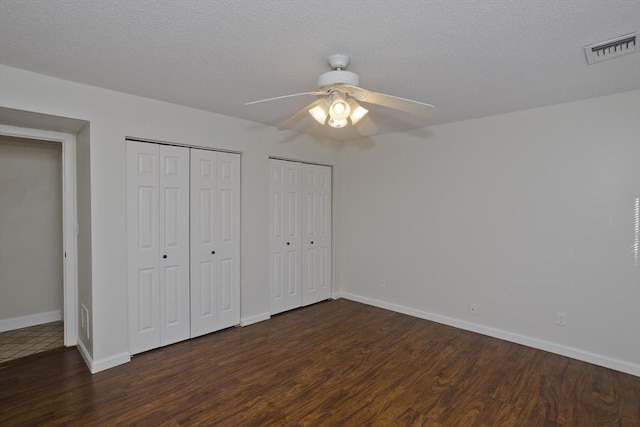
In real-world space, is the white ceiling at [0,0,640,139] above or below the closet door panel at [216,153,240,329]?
above

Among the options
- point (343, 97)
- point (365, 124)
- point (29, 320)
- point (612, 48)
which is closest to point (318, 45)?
point (343, 97)

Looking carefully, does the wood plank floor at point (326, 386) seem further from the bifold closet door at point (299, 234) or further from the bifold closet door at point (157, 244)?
the bifold closet door at point (299, 234)

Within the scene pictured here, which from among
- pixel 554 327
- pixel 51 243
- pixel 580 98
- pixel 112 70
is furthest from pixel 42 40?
pixel 554 327

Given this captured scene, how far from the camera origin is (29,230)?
12.2ft

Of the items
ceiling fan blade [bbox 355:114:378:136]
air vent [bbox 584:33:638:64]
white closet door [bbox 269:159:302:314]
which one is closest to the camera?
air vent [bbox 584:33:638:64]

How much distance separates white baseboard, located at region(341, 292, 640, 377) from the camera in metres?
2.79

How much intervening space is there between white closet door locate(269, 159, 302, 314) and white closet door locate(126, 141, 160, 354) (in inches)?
53.5

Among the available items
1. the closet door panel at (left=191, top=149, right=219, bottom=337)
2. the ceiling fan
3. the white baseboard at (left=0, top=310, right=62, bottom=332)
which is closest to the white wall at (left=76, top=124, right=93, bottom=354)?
the closet door panel at (left=191, top=149, right=219, bottom=337)

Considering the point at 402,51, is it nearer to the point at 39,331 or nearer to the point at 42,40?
the point at 42,40

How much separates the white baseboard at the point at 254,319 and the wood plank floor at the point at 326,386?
1.04 ft

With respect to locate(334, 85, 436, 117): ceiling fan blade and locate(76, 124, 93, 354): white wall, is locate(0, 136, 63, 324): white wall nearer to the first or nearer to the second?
locate(76, 124, 93, 354): white wall

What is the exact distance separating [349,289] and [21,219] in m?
4.19

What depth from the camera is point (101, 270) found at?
276cm

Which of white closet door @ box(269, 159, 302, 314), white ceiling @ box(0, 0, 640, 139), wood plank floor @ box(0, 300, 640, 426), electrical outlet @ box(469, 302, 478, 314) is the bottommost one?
wood plank floor @ box(0, 300, 640, 426)
